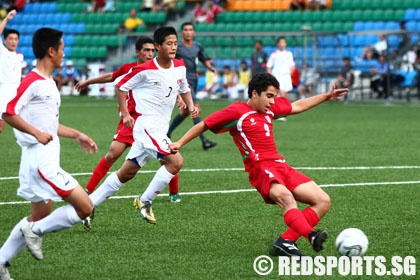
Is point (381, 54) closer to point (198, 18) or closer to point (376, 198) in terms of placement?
point (198, 18)

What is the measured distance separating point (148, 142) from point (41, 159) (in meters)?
2.74

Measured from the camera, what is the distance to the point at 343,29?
33.5m

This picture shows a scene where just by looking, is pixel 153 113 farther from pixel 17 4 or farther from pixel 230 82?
pixel 17 4

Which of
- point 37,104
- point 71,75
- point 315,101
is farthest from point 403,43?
point 37,104

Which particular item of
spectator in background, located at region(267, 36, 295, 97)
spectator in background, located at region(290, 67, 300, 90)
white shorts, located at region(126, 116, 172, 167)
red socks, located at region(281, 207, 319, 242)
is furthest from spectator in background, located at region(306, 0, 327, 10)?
red socks, located at region(281, 207, 319, 242)

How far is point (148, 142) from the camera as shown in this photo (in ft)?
32.2

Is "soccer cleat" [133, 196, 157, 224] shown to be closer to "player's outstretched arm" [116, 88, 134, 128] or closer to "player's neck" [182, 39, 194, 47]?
"player's outstretched arm" [116, 88, 134, 128]

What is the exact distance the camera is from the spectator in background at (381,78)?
2906cm

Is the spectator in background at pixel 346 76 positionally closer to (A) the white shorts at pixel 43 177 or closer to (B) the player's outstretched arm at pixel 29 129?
(A) the white shorts at pixel 43 177

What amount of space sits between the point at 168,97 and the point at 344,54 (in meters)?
21.1

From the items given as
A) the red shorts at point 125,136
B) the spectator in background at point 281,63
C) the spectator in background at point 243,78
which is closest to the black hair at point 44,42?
the red shorts at point 125,136

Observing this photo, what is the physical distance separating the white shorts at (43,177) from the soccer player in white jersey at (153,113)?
8.16ft

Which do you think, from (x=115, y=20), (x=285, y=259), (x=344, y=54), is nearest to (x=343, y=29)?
(x=344, y=54)

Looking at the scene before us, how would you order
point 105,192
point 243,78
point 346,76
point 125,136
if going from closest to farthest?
point 105,192, point 125,136, point 346,76, point 243,78
